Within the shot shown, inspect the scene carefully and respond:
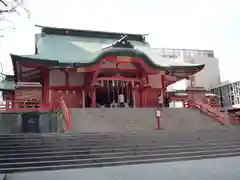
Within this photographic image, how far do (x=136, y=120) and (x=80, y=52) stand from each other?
8.54 metres

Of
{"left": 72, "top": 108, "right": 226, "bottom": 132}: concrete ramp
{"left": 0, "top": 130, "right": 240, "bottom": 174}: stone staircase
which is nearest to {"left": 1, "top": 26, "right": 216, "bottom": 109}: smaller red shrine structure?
{"left": 72, "top": 108, "right": 226, "bottom": 132}: concrete ramp

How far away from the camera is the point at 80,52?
71.5 ft

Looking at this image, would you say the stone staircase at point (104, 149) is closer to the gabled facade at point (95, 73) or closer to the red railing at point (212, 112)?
the red railing at point (212, 112)

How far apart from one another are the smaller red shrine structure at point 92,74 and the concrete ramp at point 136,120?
3.45 metres

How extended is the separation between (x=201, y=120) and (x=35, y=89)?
33.7 ft

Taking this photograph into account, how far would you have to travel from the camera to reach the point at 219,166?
7.90 metres

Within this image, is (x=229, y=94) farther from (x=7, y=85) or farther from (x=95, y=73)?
(x=7, y=85)

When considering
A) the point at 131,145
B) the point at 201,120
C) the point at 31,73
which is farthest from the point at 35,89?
the point at 201,120

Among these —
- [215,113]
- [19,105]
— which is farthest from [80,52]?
[215,113]

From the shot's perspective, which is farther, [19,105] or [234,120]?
[234,120]

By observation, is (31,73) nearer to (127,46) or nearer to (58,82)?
(58,82)

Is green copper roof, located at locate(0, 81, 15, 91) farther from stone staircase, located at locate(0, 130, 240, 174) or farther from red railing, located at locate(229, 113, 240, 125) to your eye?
red railing, located at locate(229, 113, 240, 125)

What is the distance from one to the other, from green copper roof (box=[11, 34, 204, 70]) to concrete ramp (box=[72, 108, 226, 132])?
4011mm

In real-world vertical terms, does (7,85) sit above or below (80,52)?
below
